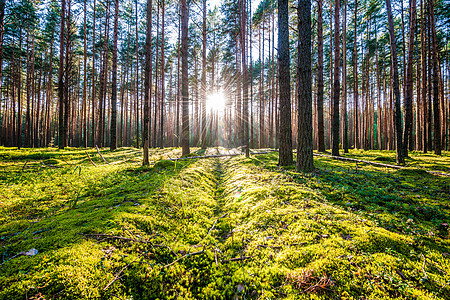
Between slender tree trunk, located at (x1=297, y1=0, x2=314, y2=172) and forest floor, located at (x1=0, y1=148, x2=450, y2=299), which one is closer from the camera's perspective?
forest floor, located at (x1=0, y1=148, x2=450, y2=299)

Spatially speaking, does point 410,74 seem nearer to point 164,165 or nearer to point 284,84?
point 284,84

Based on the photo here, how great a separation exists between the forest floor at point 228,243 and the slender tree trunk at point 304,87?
163 centimetres

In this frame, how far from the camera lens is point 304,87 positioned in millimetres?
6332

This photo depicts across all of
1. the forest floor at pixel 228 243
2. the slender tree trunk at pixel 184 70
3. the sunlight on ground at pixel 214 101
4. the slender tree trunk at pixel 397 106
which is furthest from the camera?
the sunlight on ground at pixel 214 101

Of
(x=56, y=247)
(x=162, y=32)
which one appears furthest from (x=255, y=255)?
(x=162, y=32)

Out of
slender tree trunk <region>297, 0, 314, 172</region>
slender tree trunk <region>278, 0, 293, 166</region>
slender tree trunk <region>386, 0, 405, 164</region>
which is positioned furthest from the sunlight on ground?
slender tree trunk <region>297, 0, 314, 172</region>

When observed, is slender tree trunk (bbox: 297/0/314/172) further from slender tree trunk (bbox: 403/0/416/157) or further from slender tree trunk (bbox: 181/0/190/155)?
slender tree trunk (bbox: 403/0/416/157)

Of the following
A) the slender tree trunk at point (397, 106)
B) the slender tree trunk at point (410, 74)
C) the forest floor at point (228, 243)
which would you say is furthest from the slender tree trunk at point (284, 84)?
→ the slender tree trunk at point (410, 74)

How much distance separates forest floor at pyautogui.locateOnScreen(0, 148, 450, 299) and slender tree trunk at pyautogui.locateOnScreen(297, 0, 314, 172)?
5.36ft

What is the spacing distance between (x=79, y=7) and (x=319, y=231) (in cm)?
2894

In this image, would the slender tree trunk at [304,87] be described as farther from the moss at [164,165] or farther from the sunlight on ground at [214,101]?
the sunlight on ground at [214,101]

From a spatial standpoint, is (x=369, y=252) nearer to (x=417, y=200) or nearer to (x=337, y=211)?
(x=337, y=211)

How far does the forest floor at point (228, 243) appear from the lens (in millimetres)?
1888

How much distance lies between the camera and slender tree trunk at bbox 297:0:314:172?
6180 millimetres
